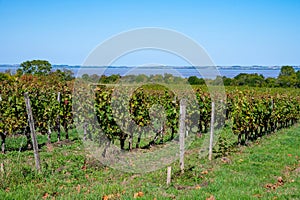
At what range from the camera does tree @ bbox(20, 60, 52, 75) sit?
4234cm

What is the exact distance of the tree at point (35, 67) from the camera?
4234cm

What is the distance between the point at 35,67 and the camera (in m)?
43.1

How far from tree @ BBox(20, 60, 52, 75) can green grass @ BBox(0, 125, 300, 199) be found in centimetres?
3503

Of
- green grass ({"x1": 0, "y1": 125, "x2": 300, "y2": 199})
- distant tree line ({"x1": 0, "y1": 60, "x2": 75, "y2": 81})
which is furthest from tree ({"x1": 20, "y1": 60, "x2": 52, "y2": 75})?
green grass ({"x1": 0, "y1": 125, "x2": 300, "y2": 199})

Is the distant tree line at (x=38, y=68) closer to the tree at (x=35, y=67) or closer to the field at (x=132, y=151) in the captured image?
the tree at (x=35, y=67)

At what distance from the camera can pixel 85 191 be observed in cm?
594

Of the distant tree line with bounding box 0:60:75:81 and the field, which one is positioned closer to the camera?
the field

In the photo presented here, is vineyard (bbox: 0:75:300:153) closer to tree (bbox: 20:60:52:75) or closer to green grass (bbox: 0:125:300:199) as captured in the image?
green grass (bbox: 0:125:300:199)

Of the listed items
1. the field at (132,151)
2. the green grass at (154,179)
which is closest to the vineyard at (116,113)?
the field at (132,151)

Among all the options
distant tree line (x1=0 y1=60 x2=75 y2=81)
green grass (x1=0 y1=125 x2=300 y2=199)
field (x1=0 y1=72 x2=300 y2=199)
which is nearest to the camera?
green grass (x1=0 y1=125 x2=300 y2=199)

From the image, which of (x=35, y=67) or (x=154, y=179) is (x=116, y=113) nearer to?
(x=154, y=179)

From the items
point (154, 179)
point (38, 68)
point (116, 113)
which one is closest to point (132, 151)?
point (116, 113)

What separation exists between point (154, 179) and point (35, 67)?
39709 mm

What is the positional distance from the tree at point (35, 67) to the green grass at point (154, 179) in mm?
35028
